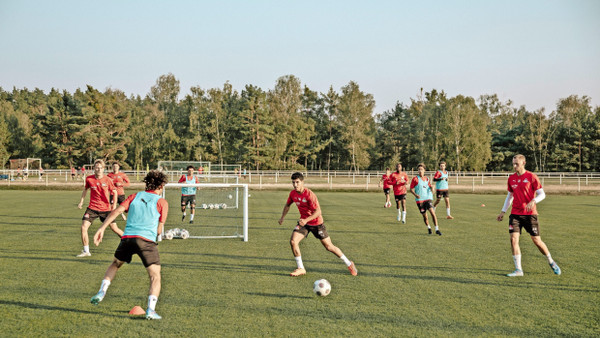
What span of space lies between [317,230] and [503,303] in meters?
3.22

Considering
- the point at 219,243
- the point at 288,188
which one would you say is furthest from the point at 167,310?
the point at 288,188

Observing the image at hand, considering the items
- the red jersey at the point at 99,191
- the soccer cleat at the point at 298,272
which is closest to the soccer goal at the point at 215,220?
the red jersey at the point at 99,191

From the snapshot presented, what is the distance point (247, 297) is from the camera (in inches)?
268

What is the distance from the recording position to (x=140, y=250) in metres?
5.67

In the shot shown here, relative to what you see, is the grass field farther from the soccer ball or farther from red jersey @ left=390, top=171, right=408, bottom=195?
red jersey @ left=390, top=171, right=408, bottom=195

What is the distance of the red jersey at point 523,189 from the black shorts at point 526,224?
7cm

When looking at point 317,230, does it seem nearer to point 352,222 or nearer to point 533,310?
point 533,310

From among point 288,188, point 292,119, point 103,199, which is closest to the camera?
point 103,199

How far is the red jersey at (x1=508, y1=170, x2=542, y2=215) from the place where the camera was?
7965 millimetres

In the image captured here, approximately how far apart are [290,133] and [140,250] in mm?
66296

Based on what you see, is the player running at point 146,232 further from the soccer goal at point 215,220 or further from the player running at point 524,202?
the player running at point 524,202

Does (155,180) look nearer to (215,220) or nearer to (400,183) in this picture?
(215,220)

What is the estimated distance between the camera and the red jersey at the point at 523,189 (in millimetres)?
7965

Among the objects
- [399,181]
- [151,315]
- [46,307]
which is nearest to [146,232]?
[151,315]
